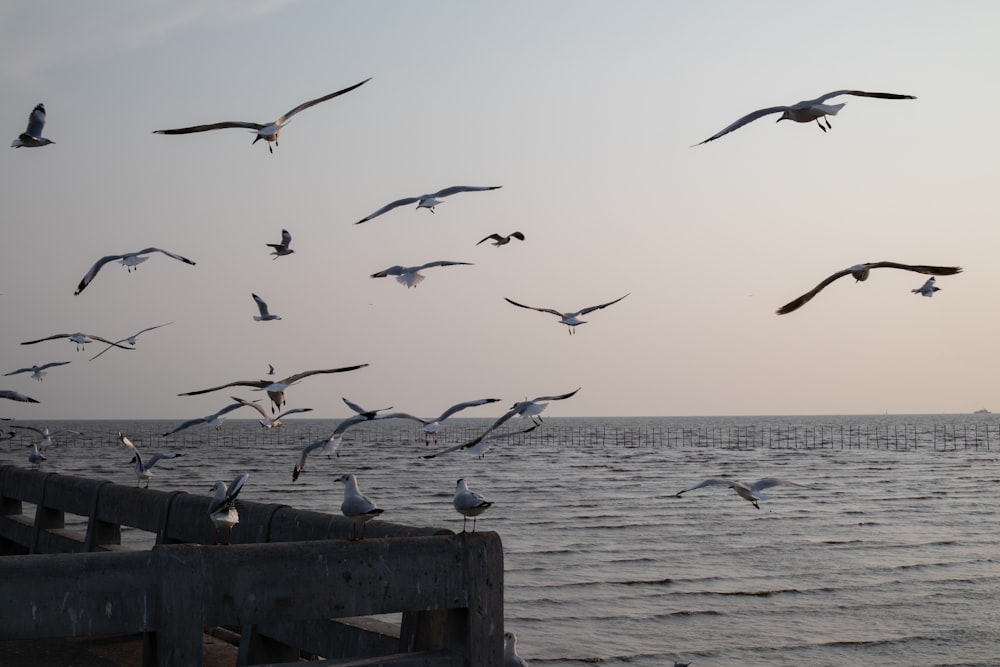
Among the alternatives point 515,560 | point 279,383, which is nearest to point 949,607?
point 515,560

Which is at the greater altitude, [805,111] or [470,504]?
[805,111]

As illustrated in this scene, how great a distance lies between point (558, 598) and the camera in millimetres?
18141

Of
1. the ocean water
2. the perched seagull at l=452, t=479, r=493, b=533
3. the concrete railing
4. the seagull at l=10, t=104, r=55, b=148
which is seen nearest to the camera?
the concrete railing

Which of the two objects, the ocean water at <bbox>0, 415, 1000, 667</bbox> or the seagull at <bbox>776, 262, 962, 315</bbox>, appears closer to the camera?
the seagull at <bbox>776, 262, 962, 315</bbox>

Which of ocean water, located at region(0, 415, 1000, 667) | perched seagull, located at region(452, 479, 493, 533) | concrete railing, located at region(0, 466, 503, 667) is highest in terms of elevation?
perched seagull, located at region(452, 479, 493, 533)

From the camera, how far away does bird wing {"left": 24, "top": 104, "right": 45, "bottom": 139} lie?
1334 cm

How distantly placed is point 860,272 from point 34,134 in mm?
9851

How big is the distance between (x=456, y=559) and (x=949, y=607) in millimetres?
14362

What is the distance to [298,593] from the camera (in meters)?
5.50

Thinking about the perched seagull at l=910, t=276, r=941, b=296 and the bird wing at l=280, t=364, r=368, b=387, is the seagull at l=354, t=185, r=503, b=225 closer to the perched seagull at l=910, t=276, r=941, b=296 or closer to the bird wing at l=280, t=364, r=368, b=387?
the bird wing at l=280, t=364, r=368, b=387

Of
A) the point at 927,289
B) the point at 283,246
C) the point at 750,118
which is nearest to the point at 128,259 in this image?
the point at 283,246

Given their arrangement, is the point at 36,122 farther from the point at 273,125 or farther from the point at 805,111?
the point at 805,111

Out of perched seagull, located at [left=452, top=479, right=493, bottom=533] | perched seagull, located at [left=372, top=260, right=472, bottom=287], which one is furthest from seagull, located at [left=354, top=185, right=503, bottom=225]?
perched seagull, located at [left=452, top=479, right=493, bottom=533]

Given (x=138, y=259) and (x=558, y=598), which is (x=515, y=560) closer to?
(x=558, y=598)
